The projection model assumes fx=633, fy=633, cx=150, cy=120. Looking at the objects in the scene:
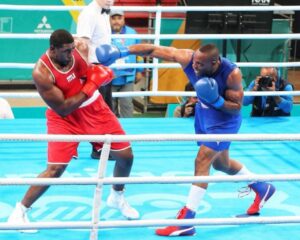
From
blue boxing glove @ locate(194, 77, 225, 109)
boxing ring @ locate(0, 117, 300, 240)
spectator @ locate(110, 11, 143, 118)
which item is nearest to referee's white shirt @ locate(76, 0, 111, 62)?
boxing ring @ locate(0, 117, 300, 240)

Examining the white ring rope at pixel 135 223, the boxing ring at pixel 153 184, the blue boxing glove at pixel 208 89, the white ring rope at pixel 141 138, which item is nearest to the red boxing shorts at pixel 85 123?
the boxing ring at pixel 153 184

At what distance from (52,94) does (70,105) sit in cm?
12

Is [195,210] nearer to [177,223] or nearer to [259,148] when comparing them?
[177,223]

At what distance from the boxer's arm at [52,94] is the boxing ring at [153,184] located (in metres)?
0.48

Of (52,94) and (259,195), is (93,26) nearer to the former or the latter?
(52,94)

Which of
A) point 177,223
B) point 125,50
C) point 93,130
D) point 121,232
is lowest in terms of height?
point 121,232

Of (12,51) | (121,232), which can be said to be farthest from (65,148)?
(12,51)

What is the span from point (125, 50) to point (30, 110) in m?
3.62

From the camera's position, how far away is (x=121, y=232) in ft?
12.0

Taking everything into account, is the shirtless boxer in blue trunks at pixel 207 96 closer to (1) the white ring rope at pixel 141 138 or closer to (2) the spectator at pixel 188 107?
(1) the white ring rope at pixel 141 138

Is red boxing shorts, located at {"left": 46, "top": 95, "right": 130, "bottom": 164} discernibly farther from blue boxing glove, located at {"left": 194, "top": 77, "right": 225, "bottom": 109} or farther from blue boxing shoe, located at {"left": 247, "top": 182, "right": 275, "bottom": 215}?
blue boxing shoe, located at {"left": 247, "top": 182, "right": 275, "bottom": 215}

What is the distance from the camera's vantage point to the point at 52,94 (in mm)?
3494

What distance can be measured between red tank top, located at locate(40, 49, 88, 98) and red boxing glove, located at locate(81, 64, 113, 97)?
59 mm

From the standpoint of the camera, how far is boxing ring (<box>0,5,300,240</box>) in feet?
9.33
